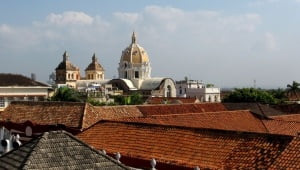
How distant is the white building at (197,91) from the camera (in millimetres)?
84812

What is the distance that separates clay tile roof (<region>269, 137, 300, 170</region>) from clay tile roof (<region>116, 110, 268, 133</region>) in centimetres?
884

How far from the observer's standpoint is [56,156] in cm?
946

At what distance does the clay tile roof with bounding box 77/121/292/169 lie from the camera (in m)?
14.9

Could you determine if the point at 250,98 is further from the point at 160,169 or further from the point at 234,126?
the point at 160,169

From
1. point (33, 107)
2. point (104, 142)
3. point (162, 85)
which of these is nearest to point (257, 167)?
point (104, 142)

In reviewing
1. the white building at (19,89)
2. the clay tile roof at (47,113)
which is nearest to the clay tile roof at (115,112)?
the clay tile roof at (47,113)

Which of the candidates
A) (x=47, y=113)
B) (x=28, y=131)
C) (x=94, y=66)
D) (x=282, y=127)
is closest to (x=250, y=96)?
(x=282, y=127)

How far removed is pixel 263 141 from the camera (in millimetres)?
15453

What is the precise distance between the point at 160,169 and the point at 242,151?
2554mm

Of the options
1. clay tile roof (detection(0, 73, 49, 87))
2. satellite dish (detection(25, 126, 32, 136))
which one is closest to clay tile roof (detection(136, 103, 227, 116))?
satellite dish (detection(25, 126, 32, 136))

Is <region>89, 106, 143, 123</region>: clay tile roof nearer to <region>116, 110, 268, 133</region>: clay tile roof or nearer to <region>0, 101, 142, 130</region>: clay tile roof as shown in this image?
<region>0, 101, 142, 130</region>: clay tile roof

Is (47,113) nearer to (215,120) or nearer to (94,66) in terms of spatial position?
(215,120)

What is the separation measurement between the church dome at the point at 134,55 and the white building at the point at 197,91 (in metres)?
8.11

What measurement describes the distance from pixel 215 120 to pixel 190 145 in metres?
8.18
